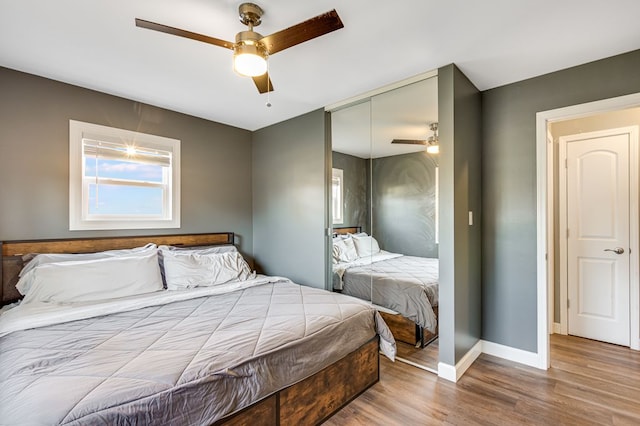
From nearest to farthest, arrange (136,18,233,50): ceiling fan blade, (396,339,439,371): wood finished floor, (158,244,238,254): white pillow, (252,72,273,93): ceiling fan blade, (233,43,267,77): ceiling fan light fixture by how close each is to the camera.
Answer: (136,18,233,50): ceiling fan blade
(233,43,267,77): ceiling fan light fixture
(252,72,273,93): ceiling fan blade
(396,339,439,371): wood finished floor
(158,244,238,254): white pillow

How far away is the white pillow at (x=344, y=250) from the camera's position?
11.2 ft

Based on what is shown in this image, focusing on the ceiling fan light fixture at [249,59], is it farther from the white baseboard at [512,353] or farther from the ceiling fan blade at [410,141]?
the white baseboard at [512,353]

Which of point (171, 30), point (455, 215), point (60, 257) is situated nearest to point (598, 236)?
point (455, 215)

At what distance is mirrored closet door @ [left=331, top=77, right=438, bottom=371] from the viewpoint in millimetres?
2789

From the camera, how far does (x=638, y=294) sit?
9.67 ft

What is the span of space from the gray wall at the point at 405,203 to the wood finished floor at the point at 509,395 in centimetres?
107

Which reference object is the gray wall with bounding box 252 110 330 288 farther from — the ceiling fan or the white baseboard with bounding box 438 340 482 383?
the ceiling fan

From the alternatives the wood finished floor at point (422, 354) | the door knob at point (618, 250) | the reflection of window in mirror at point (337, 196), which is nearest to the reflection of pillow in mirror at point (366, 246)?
the reflection of window in mirror at point (337, 196)

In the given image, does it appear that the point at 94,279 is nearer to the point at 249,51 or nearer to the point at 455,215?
the point at 249,51

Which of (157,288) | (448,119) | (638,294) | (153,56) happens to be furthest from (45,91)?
(638,294)

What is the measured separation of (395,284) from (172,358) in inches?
82.3

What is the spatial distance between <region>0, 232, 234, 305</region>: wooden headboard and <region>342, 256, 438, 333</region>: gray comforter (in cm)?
195

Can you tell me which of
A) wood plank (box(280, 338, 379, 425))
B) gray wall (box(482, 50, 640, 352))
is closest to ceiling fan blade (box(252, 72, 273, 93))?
wood plank (box(280, 338, 379, 425))

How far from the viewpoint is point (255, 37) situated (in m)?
1.69
